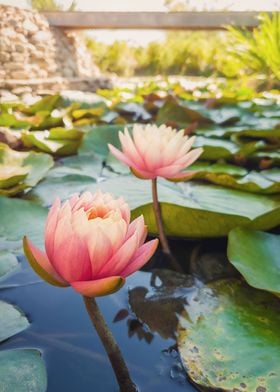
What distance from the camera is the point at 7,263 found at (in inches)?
24.5

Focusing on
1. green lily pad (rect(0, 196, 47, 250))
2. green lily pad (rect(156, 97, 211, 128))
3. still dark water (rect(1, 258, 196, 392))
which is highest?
green lily pad (rect(156, 97, 211, 128))

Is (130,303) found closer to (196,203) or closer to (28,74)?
(196,203)

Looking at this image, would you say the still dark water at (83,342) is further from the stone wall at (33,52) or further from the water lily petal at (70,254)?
the stone wall at (33,52)

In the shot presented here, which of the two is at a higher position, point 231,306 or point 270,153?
point 270,153

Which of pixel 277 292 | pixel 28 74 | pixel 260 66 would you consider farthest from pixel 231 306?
pixel 28 74

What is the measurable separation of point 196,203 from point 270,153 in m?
0.61

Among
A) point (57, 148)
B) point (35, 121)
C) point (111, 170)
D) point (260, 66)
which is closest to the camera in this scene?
point (111, 170)

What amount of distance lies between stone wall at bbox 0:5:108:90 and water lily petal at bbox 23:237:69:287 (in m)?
4.32

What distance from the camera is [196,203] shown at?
75 centimetres

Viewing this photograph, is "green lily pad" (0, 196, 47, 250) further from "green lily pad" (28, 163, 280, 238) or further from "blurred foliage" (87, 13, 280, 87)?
"blurred foliage" (87, 13, 280, 87)

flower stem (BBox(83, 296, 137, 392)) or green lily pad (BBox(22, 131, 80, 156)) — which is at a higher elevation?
green lily pad (BBox(22, 131, 80, 156))

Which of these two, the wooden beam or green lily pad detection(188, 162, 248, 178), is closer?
green lily pad detection(188, 162, 248, 178)

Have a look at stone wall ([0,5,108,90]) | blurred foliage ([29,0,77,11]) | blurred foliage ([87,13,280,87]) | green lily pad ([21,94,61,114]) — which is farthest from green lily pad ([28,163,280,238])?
blurred foliage ([29,0,77,11])

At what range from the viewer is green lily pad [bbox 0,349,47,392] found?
1.22ft
